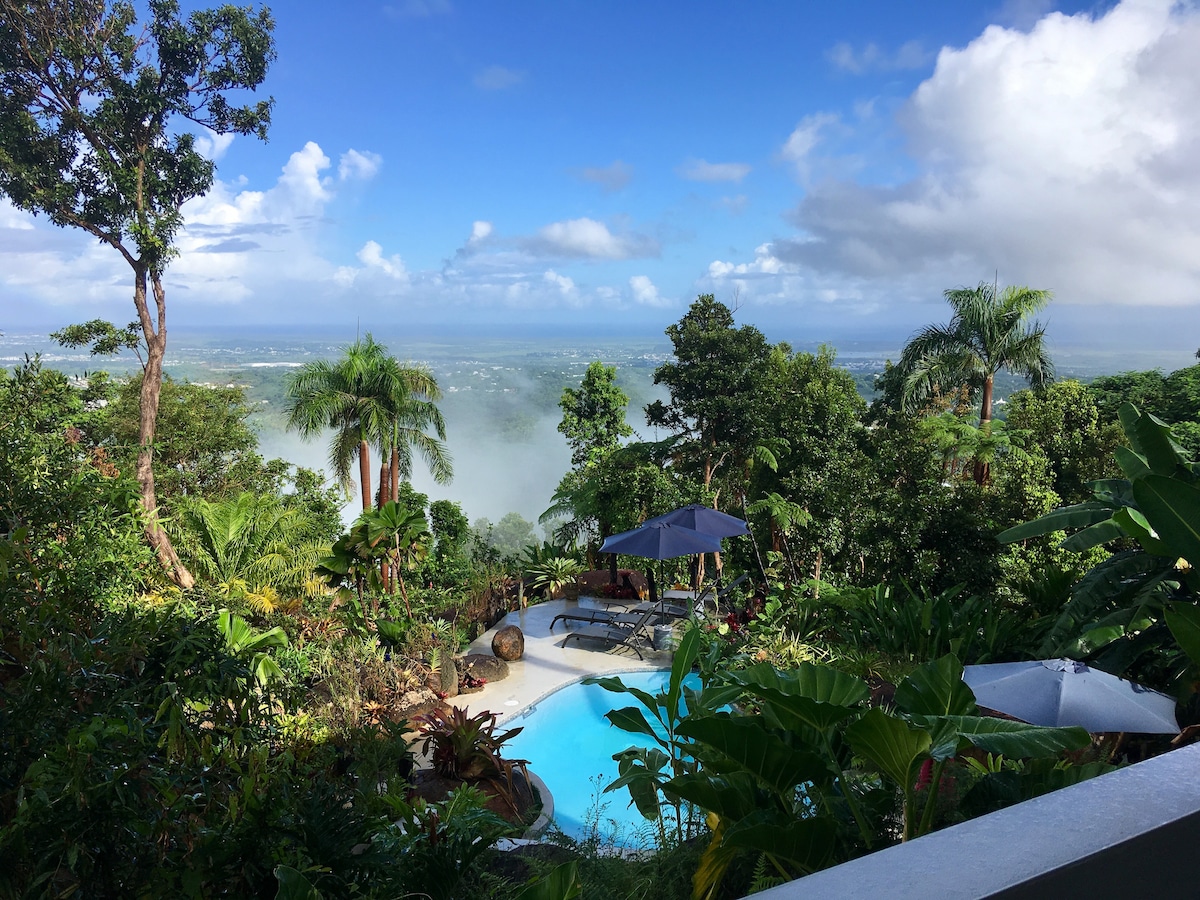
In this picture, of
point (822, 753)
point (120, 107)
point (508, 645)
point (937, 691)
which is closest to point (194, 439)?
point (120, 107)

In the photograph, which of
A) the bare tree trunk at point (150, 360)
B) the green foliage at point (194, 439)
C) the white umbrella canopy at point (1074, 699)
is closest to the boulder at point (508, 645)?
the white umbrella canopy at point (1074, 699)

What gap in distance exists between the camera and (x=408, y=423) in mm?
20594

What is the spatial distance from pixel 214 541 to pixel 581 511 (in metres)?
6.55

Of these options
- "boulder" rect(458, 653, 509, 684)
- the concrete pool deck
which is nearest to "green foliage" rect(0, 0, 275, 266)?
the concrete pool deck

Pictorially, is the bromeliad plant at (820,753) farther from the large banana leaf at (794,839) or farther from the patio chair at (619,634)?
the patio chair at (619,634)

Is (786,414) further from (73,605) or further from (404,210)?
(404,210)

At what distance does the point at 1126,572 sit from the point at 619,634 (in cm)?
517

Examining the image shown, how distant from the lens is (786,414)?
10.9 metres

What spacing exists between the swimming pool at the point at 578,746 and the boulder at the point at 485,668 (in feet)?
2.06

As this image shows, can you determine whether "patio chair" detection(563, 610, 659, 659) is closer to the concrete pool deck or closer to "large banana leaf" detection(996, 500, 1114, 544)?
the concrete pool deck

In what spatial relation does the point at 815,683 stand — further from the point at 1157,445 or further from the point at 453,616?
the point at 453,616

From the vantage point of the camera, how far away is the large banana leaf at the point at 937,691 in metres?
2.19

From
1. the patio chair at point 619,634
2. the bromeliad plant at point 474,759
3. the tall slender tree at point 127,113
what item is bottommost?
the patio chair at point 619,634

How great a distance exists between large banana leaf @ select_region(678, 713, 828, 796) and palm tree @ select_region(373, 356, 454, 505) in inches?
699
